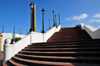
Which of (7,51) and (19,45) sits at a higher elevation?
(19,45)

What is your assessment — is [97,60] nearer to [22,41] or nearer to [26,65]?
[26,65]

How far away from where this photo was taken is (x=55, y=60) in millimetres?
4656

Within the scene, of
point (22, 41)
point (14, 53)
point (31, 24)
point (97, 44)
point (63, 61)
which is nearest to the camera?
point (63, 61)

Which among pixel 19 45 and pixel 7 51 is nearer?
pixel 7 51

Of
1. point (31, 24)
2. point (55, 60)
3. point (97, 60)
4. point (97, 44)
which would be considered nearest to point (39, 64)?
point (55, 60)

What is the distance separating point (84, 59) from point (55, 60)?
1525mm

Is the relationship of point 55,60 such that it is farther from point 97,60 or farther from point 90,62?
point 97,60

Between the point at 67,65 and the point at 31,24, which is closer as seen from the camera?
the point at 67,65

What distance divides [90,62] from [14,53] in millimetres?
6503

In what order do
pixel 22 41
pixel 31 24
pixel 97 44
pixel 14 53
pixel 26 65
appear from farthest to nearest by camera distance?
1. pixel 31 24
2. pixel 22 41
3. pixel 14 53
4. pixel 97 44
5. pixel 26 65

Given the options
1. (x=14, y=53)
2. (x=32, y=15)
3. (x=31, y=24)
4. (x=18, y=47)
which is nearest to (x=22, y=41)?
(x=18, y=47)

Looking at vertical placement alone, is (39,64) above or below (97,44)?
below

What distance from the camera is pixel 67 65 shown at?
3.91m

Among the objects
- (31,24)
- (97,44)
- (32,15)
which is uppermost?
(32,15)
